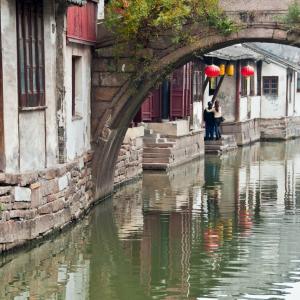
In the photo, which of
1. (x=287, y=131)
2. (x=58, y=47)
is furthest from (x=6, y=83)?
(x=287, y=131)

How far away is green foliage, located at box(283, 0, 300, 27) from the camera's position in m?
17.0

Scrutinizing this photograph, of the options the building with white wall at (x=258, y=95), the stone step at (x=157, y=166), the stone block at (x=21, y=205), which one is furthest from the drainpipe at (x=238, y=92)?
the stone block at (x=21, y=205)

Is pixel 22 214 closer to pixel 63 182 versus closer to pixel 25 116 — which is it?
pixel 25 116

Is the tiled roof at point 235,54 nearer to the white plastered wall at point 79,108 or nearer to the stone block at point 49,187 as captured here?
the white plastered wall at point 79,108

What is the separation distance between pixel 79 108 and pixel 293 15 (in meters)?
4.29

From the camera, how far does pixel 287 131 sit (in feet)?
127

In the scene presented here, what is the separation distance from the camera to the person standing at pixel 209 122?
30641mm

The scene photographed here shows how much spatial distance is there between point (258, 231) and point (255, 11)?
13.7 feet

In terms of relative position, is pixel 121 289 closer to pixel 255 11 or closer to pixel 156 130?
pixel 255 11

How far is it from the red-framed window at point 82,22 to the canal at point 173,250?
128 inches

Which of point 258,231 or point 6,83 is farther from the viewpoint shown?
point 258,231

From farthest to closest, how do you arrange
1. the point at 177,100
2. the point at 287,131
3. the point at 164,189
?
the point at 287,131
the point at 177,100
the point at 164,189

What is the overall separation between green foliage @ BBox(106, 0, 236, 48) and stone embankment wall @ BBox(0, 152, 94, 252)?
2673 millimetres

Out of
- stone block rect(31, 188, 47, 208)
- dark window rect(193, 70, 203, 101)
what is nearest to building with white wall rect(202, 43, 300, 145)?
dark window rect(193, 70, 203, 101)
